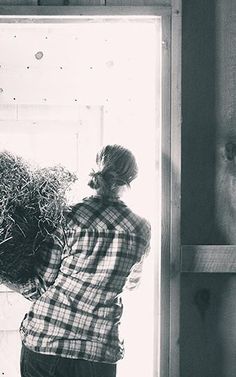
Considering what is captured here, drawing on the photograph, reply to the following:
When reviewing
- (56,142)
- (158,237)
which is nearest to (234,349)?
(158,237)

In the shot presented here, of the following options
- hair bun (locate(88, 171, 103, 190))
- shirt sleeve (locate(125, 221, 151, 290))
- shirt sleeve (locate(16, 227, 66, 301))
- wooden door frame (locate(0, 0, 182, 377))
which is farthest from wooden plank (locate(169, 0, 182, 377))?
shirt sleeve (locate(16, 227, 66, 301))

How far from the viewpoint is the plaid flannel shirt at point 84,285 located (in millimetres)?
1570

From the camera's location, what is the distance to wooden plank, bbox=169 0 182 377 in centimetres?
162

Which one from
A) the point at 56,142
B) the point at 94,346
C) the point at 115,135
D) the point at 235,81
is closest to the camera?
the point at 94,346

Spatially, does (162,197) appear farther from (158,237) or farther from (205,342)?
(205,342)

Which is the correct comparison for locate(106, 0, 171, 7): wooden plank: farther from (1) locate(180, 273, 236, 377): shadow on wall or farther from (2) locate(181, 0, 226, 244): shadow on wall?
(1) locate(180, 273, 236, 377): shadow on wall

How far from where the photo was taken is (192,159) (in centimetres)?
172

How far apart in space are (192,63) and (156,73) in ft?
0.48

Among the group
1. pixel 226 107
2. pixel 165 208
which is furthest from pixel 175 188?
pixel 226 107

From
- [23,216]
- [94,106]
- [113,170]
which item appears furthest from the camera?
[94,106]

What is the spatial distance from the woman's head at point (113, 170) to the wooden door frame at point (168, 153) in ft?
0.46

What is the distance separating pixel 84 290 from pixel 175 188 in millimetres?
459

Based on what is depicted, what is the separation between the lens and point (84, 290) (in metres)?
1.59

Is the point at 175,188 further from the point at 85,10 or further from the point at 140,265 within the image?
the point at 85,10
